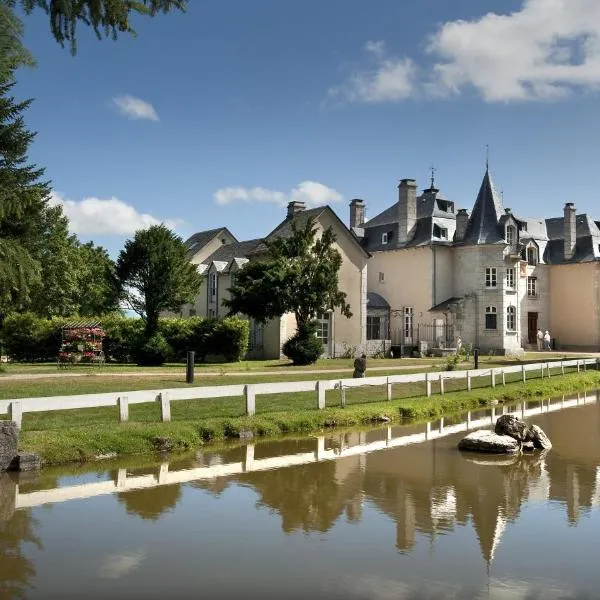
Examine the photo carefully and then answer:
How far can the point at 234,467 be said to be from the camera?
12172mm

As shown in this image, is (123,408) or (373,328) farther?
(373,328)

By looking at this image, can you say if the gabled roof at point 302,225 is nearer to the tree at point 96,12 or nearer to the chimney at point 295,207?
the chimney at point 295,207

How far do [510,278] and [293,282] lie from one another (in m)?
20.8

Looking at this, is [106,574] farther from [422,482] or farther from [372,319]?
[372,319]

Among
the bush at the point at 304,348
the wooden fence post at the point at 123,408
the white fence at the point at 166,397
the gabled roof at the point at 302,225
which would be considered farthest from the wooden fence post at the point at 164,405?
the gabled roof at the point at 302,225

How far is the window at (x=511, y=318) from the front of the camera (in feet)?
160

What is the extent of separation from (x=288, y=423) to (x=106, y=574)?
9310 mm

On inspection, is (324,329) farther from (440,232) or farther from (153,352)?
(440,232)

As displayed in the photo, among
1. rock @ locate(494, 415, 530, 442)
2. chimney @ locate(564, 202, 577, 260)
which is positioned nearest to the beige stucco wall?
chimney @ locate(564, 202, 577, 260)

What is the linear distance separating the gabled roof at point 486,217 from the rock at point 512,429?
35.7 metres

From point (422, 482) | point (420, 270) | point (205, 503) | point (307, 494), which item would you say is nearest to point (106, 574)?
point (205, 503)

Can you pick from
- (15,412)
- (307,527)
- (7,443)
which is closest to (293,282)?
(15,412)

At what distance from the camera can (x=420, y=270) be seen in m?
50.3

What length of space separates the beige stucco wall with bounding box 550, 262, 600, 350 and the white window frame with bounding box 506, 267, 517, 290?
31.2 ft
